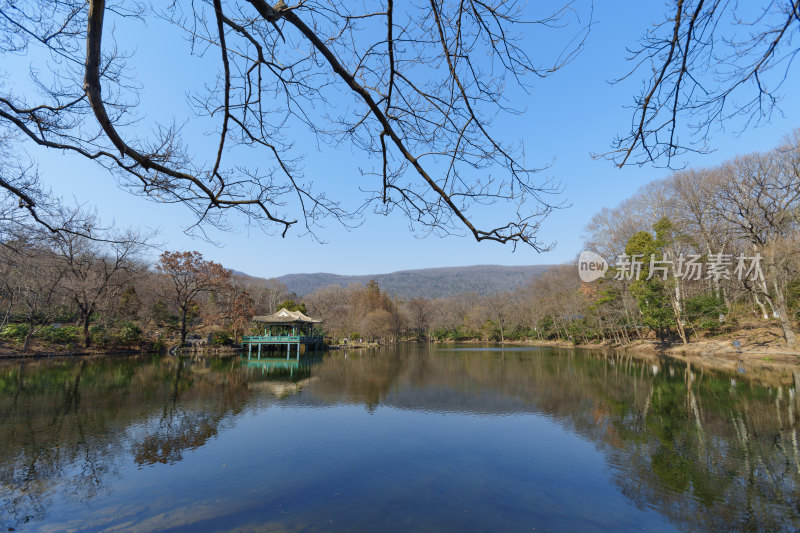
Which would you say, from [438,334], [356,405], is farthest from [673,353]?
[438,334]

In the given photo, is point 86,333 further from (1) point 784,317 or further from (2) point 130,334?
(1) point 784,317

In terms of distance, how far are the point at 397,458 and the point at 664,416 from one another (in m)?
6.79

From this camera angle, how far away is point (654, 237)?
23.8m

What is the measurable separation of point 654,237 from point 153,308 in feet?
113

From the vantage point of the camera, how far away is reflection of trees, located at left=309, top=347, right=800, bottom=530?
4.71 m

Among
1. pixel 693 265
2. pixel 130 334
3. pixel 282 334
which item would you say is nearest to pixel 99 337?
pixel 130 334

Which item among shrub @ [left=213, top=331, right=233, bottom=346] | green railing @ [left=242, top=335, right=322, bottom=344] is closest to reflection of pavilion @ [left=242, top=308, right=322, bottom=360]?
green railing @ [left=242, top=335, right=322, bottom=344]

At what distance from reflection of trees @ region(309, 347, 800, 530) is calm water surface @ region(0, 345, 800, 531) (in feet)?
0.13

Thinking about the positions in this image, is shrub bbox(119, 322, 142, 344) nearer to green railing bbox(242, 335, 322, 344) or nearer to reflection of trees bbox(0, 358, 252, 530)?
green railing bbox(242, 335, 322, 344)

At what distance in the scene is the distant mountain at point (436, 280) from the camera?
436 feet

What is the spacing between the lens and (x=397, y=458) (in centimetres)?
626

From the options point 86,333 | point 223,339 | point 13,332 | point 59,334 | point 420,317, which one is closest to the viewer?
point 13,332

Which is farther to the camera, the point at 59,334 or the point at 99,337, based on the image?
the point at 99,337

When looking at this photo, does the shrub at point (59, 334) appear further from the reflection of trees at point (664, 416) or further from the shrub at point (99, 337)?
the reflection of trees at point (664, 416)
